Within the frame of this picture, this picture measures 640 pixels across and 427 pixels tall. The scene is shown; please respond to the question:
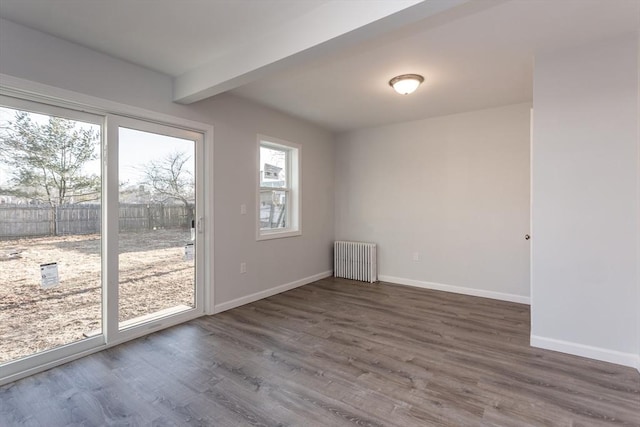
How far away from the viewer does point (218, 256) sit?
11.8ft

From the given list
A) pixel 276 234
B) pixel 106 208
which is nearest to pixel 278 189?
pixel 276 234

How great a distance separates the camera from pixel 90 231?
2689mm

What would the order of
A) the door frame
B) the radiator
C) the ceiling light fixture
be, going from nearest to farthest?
1. the door frame
2. the ceiling light fixture
3. the radiator

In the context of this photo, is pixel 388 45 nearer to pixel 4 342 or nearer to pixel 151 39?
pixel 151 39

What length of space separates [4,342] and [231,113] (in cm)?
288

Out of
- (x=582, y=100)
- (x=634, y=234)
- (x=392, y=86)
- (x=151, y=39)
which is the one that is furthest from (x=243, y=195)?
(x=634, y=234)

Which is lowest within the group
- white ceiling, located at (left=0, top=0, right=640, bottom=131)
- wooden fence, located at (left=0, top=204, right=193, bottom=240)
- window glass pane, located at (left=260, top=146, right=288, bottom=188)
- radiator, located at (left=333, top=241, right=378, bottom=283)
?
radiator, located at (left=333, top=241, right=378, bottom=283)

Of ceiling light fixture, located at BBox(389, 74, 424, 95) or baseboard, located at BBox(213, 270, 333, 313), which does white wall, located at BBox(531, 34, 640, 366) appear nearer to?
ceiling light fixture, located at BBox(389, 74, 424, 95)

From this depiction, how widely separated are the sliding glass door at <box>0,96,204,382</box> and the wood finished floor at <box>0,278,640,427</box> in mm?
263

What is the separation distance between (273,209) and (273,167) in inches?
24.2

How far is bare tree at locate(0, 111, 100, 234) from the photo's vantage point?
227cm

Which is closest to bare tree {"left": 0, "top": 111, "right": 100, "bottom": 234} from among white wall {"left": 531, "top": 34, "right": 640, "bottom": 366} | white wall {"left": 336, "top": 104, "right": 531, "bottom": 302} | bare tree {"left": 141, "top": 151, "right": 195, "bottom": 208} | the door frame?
the door frame

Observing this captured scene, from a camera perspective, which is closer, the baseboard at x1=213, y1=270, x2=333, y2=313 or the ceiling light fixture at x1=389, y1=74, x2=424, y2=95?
the ceiling light fixture at x1=389, y1=74, x2=424, y2=95

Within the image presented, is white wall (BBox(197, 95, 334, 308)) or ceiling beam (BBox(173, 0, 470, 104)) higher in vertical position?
ceiling beam (BBox(173, 0, 470, 104))
